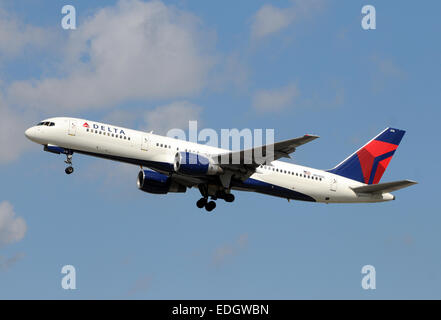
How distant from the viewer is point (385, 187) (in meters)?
54.8

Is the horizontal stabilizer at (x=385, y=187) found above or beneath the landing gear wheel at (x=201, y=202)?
above

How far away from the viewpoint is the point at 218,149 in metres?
53.9

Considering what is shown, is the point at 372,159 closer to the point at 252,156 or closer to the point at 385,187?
the point at 385,187

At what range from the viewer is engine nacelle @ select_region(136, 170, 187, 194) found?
56.1 metres

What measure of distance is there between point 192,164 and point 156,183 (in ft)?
23.0

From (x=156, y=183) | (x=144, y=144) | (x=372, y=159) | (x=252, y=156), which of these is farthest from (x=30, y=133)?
(x=372, y=159)

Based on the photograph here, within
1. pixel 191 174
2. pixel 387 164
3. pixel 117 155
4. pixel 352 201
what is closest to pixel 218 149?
pixel 191 174

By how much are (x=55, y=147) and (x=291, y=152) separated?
1613 cm

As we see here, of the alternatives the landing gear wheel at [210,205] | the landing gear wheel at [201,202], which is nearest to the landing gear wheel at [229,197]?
the landing gear wheel at [210,205]

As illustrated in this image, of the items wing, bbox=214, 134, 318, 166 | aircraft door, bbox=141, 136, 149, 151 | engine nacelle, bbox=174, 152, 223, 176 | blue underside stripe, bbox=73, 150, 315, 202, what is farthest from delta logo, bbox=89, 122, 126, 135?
wing, bbox=214, 134, 318, 166

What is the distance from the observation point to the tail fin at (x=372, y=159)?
192 ft

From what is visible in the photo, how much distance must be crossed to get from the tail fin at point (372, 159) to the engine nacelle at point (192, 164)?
39.2 ft

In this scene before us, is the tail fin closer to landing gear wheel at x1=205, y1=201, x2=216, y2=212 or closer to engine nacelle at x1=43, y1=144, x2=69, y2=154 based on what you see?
landing gear wheel at x1=205, y1=201, x2=216, y2=212

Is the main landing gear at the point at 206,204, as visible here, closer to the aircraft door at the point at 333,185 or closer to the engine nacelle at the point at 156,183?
the engine nacelle at the point at 156,183
